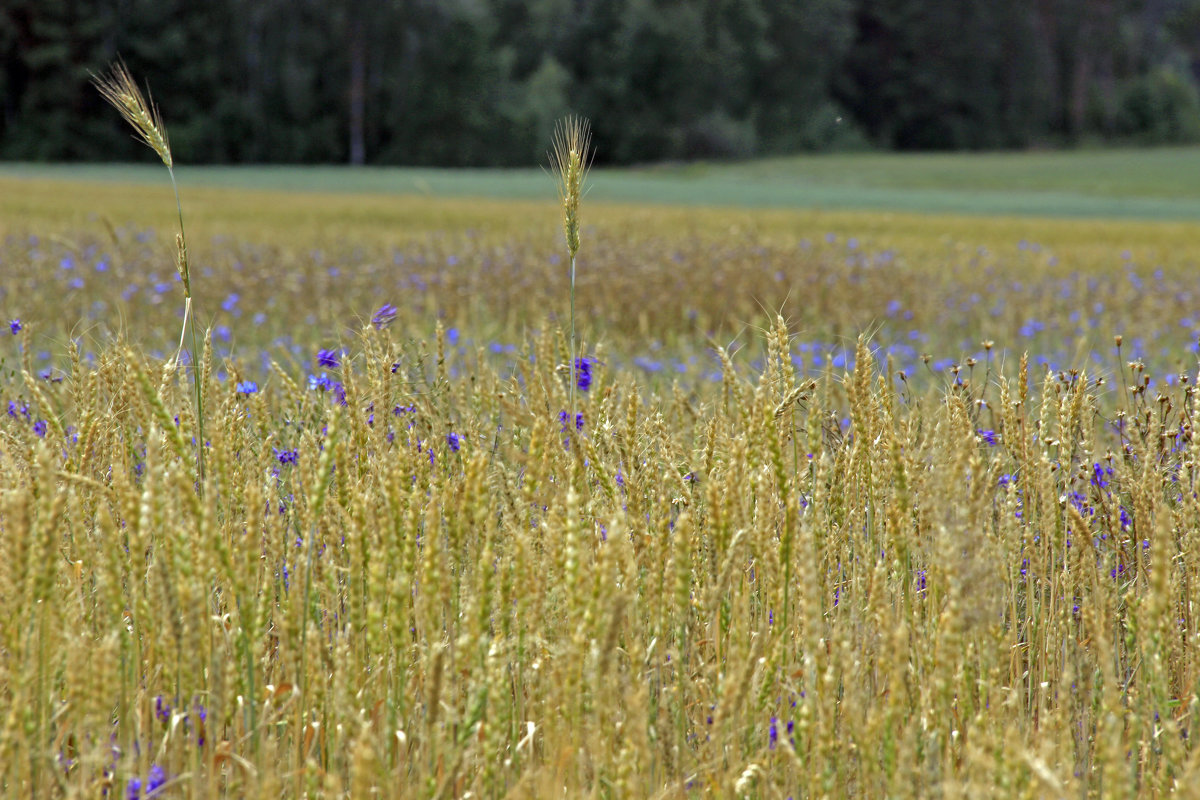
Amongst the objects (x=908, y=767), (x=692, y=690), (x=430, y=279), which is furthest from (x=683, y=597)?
(x=430, y=279)

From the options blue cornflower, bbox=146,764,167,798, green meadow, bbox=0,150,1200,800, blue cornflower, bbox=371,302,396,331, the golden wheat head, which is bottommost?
blue cornflower, bbox=146,764,167,798

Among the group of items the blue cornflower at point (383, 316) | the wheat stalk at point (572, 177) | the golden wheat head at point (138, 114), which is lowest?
the blue cornflower at point (383, 316)

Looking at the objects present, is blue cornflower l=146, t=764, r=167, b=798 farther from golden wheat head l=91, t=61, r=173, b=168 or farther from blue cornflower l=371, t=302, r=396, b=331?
blue cornflower l=371, t=302, r=396, b=331

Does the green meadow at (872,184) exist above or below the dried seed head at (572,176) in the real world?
above

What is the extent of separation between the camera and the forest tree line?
5447 centimetres

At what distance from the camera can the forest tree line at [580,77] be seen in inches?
2144

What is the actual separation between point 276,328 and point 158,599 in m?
6.32

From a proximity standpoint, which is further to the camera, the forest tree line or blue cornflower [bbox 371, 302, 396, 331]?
the forest tree line

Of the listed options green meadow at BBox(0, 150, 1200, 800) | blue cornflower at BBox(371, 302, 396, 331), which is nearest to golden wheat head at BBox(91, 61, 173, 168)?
green meadow at BBox(0, 150, 1200, 800)

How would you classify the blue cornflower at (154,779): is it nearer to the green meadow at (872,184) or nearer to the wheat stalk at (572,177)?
the wheat stalk at (572,177)

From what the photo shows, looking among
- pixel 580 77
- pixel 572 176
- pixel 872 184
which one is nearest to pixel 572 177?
pixel 572 176

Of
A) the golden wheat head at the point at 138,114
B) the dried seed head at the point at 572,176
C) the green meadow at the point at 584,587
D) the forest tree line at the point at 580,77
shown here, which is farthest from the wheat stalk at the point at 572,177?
the forest tree line at the point at 580,77

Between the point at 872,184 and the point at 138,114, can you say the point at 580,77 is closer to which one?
the point at 872,184

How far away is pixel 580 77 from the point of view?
6262 centimetres
